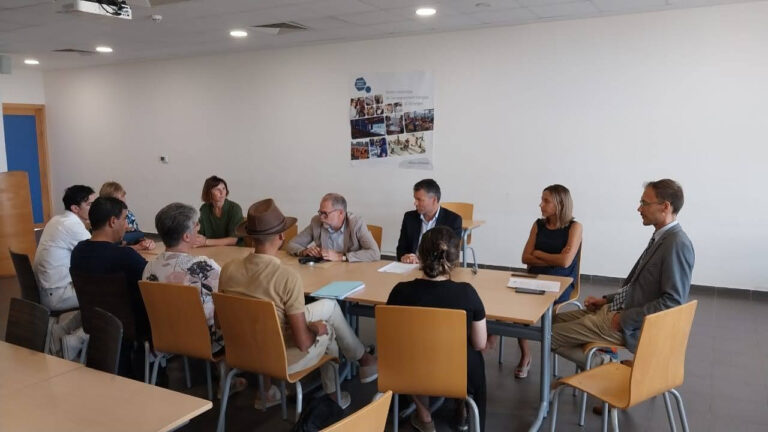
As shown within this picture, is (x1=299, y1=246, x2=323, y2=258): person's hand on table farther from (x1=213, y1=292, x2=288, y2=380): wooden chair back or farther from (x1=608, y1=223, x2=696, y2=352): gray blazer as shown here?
(x1=608, y1=223, x2=696, y2=352): gray blazer

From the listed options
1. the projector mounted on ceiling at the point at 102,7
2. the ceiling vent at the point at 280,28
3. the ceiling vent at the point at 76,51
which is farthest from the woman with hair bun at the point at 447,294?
the ceiling vent at the point at 76,51

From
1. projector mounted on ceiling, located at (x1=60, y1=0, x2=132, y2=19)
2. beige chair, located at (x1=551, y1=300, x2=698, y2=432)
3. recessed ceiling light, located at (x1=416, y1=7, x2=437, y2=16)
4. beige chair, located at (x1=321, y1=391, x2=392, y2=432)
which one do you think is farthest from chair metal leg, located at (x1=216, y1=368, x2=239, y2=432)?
recessed ceiling light, located at (x1=416, y1=7, x2=437, y2=16)

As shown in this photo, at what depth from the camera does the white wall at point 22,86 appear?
30.6 ft

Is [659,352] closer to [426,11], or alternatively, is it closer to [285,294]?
[285,294]

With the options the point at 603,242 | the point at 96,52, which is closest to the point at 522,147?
the point at 603,242

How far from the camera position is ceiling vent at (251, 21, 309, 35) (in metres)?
6.06

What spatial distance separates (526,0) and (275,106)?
3.98 metres

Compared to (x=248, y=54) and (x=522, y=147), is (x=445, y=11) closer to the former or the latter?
(x=522, y=147)

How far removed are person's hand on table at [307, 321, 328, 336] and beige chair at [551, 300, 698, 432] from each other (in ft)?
3.81

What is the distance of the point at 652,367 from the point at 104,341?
7.28 ft

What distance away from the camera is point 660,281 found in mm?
2791

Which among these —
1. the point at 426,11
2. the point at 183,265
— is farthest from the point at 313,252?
the point at 426,11

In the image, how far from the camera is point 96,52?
7855 millimetres

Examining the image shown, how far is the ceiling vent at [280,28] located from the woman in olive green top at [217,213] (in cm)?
219
